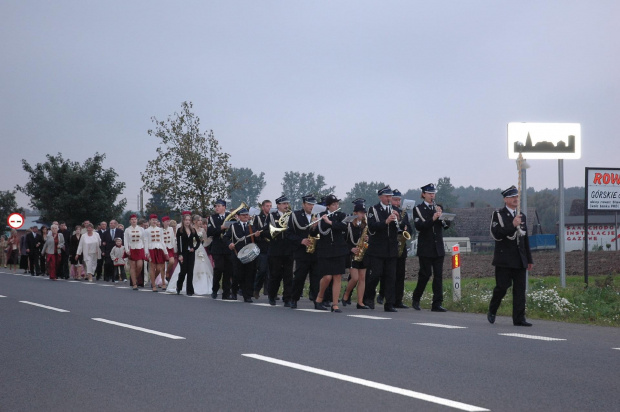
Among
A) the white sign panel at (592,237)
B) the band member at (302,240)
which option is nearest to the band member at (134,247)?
the band member at (302,240)

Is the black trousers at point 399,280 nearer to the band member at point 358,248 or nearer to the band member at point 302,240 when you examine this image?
the band member at point 358,248

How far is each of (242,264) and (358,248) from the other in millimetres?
3100

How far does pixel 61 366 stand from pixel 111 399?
6.41 ft

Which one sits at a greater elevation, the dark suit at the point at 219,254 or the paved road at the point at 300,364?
the dark suit at the point at 219,254

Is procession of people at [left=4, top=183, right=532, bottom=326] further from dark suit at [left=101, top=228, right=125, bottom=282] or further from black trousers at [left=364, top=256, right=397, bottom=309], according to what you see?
dark suit at [left=101, top=228, right=125, bottom=282]

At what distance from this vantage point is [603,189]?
2162 cm

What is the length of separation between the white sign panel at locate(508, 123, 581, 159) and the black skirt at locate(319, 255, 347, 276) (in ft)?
15.9

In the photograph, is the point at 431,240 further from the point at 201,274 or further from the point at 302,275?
the point at 201,274

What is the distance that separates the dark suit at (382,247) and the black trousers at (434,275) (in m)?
0.52

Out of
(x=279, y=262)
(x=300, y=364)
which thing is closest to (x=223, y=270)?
(x=279, y=262)

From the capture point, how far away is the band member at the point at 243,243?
19.1 meters

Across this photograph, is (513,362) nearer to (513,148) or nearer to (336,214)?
(336,214)

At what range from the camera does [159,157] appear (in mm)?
35750

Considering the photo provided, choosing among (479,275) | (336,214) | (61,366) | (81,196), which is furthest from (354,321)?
(81,196)
